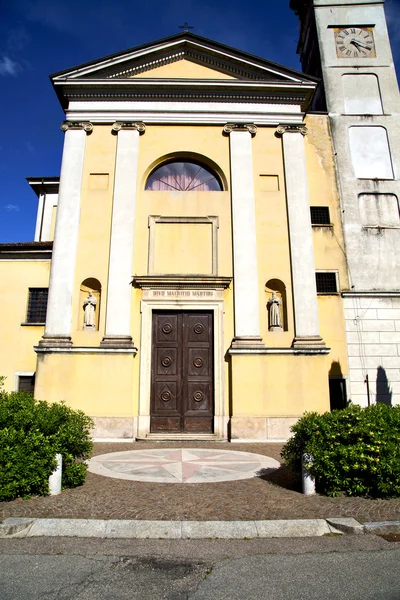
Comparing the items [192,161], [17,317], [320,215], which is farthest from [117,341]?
[320,215]

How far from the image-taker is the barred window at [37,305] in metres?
14.7

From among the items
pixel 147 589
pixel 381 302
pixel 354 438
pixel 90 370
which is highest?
pixel 381 302

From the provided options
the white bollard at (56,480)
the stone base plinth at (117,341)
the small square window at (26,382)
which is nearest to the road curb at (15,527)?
the white bollard at (56,480)

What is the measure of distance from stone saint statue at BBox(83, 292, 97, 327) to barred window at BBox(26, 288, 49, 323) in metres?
2.54

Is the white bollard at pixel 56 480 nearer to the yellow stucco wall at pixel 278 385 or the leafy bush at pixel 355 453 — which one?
the leafy bush at pixel 355 453

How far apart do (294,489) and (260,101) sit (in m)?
13.1

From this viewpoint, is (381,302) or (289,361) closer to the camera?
(289,361)

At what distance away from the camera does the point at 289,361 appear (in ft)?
40.5

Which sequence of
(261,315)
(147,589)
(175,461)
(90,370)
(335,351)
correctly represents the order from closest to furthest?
1. (147,589)
2. (175,461)
3. (90,370)
4. (261,315)
5. (335,351)

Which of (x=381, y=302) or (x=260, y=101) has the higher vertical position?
(x=260, y=101)

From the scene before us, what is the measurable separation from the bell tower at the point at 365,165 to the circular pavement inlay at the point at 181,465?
21.0 ft

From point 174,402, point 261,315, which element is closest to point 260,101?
point 261,315

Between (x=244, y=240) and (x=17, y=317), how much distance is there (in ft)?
27.1

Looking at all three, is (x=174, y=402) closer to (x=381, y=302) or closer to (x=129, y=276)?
(x=129, y=276)
